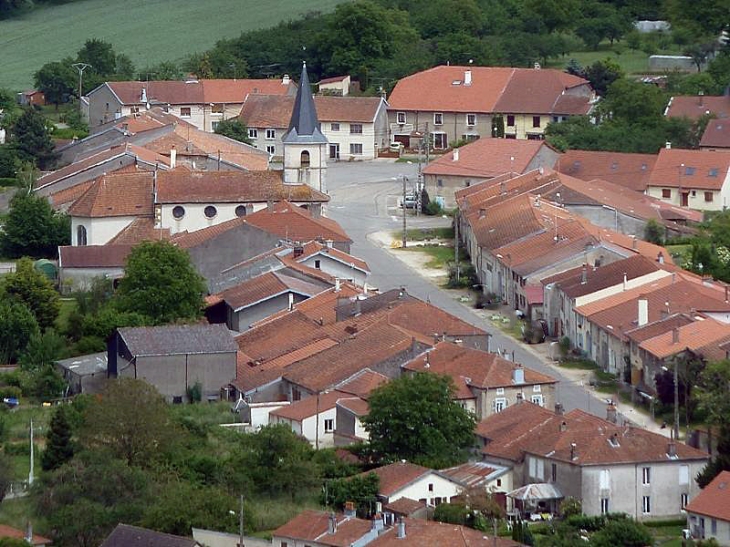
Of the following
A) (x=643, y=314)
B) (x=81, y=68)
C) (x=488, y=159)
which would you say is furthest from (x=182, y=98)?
(x=643, y=314)

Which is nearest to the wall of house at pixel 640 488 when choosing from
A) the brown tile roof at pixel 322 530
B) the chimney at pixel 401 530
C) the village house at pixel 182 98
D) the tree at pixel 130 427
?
the chimney at pixel 401 530

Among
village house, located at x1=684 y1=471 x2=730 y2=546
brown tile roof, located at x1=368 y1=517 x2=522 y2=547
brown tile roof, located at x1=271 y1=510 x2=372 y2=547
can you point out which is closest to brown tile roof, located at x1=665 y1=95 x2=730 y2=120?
village house, located at x1=684 y1=471 x2=730 y2=546

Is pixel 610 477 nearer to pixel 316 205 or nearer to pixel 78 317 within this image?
pixel 78 317

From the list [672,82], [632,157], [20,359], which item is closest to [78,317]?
[20,359]

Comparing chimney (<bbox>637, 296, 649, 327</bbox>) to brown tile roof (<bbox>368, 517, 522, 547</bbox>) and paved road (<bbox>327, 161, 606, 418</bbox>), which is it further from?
brown tile roof (<bbox>368, 517, 522, 547</bbox>)

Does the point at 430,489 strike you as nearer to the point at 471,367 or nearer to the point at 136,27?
the point at 471,367

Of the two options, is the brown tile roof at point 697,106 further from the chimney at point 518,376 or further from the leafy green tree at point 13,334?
the chimney at point 518,376
